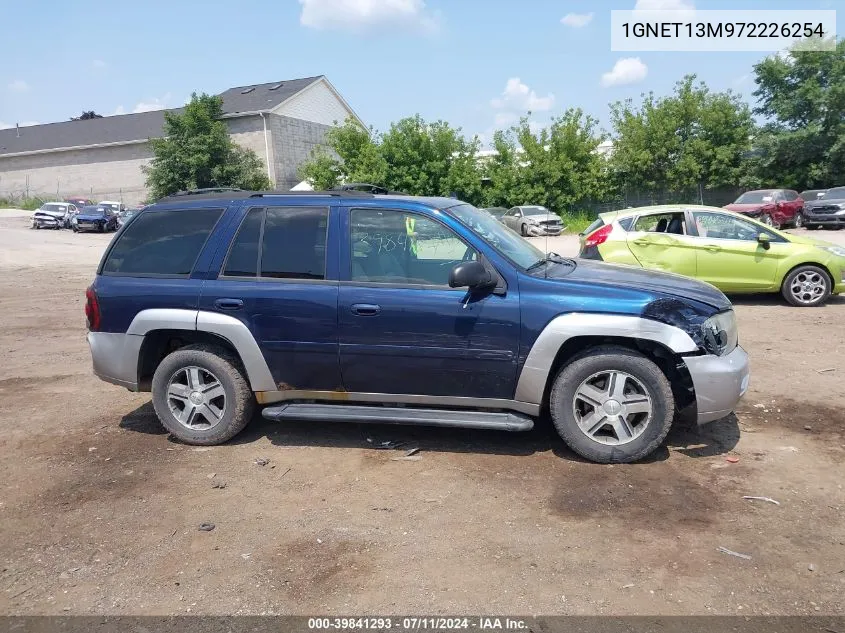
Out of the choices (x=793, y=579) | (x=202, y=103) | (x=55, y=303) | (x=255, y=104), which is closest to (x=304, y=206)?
(x=793, y=579)

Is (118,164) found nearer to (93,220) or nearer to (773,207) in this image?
(93,220)

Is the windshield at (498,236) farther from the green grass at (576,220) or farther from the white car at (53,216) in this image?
the white car at (53,216)

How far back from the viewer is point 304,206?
4984mm

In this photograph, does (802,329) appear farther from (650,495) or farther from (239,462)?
(239,462)

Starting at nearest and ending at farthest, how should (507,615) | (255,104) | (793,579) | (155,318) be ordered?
(507,615) < (793,579) < (155,318) < (255,104)

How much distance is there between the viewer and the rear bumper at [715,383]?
14.4ft

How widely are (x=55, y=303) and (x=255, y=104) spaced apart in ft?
113

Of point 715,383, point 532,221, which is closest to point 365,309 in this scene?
point 715,383

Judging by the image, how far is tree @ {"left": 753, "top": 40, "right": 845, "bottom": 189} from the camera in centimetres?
3164

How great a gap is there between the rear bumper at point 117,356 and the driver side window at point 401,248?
1875 mm

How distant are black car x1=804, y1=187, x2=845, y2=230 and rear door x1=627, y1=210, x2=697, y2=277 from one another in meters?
19.9

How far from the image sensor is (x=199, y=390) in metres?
5.11

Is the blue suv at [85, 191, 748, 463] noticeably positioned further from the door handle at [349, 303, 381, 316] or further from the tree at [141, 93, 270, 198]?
the tree at [141, 93, 270, 198]

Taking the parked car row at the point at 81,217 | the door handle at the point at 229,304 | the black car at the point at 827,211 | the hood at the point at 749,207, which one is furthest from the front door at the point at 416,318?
the parked car row at the point at 81,217
